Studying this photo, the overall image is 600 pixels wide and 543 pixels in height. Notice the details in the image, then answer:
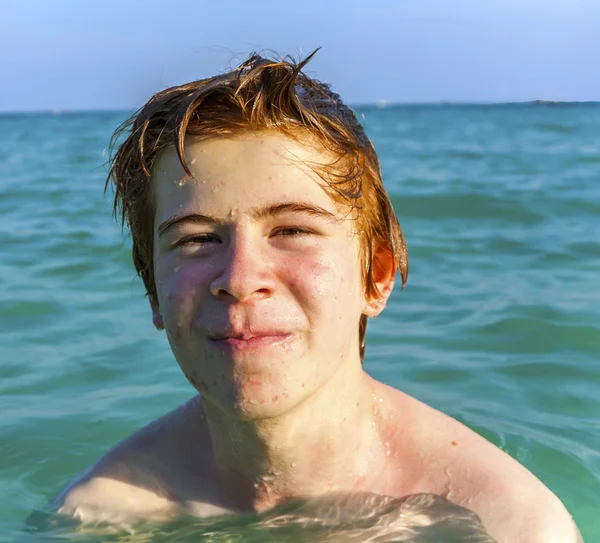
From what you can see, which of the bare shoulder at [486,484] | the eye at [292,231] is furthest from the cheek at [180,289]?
the bare shoulder at [486,484]

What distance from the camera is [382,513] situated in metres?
2.59

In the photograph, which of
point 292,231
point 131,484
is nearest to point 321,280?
point 292,231

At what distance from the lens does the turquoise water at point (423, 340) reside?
3604 millimetres

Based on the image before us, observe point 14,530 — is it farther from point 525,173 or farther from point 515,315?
point 525,173

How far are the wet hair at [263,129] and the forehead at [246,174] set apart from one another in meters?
0.02

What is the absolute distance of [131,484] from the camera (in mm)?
2785

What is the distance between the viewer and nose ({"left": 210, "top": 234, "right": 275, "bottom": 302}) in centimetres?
216

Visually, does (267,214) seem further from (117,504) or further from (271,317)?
(117,504)

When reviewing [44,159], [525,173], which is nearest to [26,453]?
[525,173]

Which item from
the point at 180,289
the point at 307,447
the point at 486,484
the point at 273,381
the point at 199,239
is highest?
the point at 199,239

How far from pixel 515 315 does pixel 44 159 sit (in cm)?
1177

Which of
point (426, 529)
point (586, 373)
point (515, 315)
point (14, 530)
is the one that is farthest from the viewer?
point (515, 315)

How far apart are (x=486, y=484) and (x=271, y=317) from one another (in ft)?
2.66

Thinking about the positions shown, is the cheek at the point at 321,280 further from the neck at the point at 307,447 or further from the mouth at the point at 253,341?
the neck at the point at 307,447
